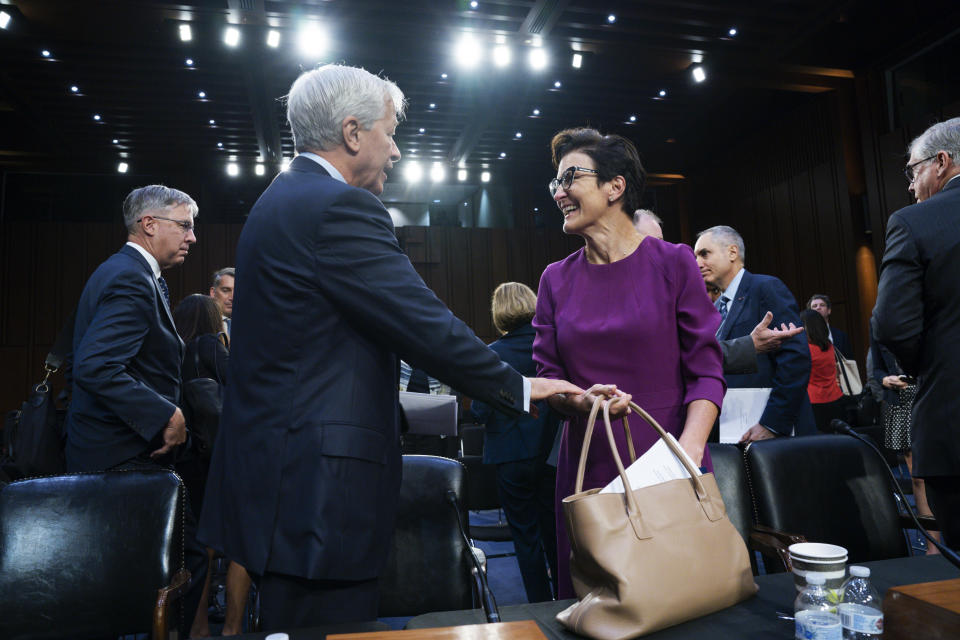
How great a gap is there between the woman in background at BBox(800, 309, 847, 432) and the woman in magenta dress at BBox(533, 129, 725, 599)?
3.92 metres

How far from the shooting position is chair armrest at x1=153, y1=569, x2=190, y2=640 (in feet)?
4.63

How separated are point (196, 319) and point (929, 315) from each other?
2896mm

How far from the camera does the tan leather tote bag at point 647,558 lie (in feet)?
2.94

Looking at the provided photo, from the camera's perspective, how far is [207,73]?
26.0ft

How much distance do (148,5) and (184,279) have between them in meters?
5.36

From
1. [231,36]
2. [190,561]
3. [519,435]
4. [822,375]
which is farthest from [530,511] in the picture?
[231,36]

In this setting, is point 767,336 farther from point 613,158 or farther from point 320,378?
point 320,378

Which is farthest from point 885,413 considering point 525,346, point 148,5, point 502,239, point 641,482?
point 502,239

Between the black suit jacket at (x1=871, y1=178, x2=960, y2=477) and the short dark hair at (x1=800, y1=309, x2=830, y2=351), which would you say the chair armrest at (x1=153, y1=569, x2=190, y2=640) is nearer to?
the black suit jacket at (x1=871, y1=178, x2=960, y2=477)

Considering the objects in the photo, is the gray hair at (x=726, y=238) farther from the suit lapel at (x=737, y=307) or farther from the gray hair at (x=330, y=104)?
the gray hair at (x=330, y=104)

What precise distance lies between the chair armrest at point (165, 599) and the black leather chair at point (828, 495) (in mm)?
1557

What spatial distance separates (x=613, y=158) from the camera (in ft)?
5.26

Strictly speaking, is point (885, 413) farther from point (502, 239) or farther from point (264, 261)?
point (502, 239)

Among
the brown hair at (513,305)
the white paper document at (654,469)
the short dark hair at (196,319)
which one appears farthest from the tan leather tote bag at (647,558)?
the short dark hair at (196,319)
